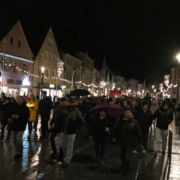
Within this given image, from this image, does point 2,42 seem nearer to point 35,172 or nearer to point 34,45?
point 34,45

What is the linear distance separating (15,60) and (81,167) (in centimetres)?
3020

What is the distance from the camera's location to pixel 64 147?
7.39 metres

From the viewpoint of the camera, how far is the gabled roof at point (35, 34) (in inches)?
1597

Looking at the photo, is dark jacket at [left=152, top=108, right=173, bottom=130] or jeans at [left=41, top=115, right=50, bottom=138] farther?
jeans at [left=41, top=115, right=50, bottom=138]

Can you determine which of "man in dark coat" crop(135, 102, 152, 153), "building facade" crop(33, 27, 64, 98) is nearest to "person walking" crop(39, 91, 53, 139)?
"man in dark coat" crop(135, 102, 152, 153)

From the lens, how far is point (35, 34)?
42.7m

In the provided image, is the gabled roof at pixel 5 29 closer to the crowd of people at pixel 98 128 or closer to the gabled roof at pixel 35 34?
the gabled roof at pixel 35 34

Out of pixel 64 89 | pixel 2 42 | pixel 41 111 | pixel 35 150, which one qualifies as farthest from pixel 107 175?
pixel 64 89

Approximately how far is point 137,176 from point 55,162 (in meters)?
2.36

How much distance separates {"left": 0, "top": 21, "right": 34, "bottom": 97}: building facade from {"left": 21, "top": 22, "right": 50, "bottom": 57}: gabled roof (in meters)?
2.63

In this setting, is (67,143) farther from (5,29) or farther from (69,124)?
(5,29)

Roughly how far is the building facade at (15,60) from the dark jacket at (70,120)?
2571 cm

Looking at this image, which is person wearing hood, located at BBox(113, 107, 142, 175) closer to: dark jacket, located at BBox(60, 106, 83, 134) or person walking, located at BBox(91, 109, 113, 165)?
person walking, located at BBox(91, 109, 113, 165)

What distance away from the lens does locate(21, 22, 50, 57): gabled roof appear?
4056 centimetres
